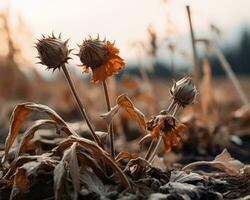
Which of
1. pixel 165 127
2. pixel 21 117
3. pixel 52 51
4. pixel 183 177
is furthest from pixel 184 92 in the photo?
pixel 21 117

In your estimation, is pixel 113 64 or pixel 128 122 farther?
pixel 128 122

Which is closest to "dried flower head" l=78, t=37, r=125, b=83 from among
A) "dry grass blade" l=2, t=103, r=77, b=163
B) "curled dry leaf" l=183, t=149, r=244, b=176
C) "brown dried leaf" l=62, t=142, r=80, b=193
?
"dry grass blade" l=2, t=103, r=77, b=163

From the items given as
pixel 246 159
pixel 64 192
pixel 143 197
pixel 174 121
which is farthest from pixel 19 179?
pixel 246 159

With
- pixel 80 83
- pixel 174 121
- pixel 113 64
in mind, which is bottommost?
pixel 80 83

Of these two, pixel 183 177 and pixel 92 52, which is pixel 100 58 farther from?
pixel 183 177

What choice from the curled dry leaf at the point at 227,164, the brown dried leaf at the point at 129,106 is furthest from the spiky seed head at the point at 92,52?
the curled dry leaf at the point at 227,164

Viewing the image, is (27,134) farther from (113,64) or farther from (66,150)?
(113,64)

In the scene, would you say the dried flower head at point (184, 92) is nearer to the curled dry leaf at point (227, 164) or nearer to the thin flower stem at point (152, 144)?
the thin flower stem at point (152, 144)
